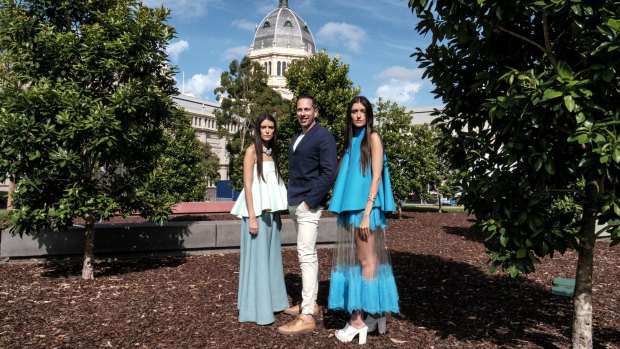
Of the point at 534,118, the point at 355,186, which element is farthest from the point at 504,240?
the point at 355,186

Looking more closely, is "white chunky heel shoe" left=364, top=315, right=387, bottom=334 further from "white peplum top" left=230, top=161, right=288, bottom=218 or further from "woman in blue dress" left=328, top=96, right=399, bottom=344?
"white peplum top" left=230, top=161, right=288, bottom=218

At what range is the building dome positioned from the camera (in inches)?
5379

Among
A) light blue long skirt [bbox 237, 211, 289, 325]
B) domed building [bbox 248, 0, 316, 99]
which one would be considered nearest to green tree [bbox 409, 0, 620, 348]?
light blue long skirt [bbox 237, 211, 289, 325]

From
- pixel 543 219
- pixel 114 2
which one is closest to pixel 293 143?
pixel 543 219

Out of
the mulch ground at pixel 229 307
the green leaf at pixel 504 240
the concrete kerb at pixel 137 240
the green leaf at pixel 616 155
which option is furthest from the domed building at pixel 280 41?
the green leaf at pixel 616 155

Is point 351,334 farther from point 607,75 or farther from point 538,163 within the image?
point 607,75

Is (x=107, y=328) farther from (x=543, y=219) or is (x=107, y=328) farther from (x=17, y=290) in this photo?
(x=543, y=219)

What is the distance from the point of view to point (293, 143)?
5246mm

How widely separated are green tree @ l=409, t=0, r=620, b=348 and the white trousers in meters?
1.58

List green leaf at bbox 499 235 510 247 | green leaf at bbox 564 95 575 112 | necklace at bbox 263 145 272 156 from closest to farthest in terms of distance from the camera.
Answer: green leaf at bbox 564 95 575 112
green leaf at bbox 499 235 510 247
necklace at bbox 263 145 272 156

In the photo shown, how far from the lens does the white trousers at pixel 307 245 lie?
195 inches

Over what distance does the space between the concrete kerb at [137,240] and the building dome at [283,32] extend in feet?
425

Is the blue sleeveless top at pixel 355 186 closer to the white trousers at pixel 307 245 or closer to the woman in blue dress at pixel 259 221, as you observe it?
the white trousers at pixel 307 245

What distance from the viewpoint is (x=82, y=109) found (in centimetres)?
686
